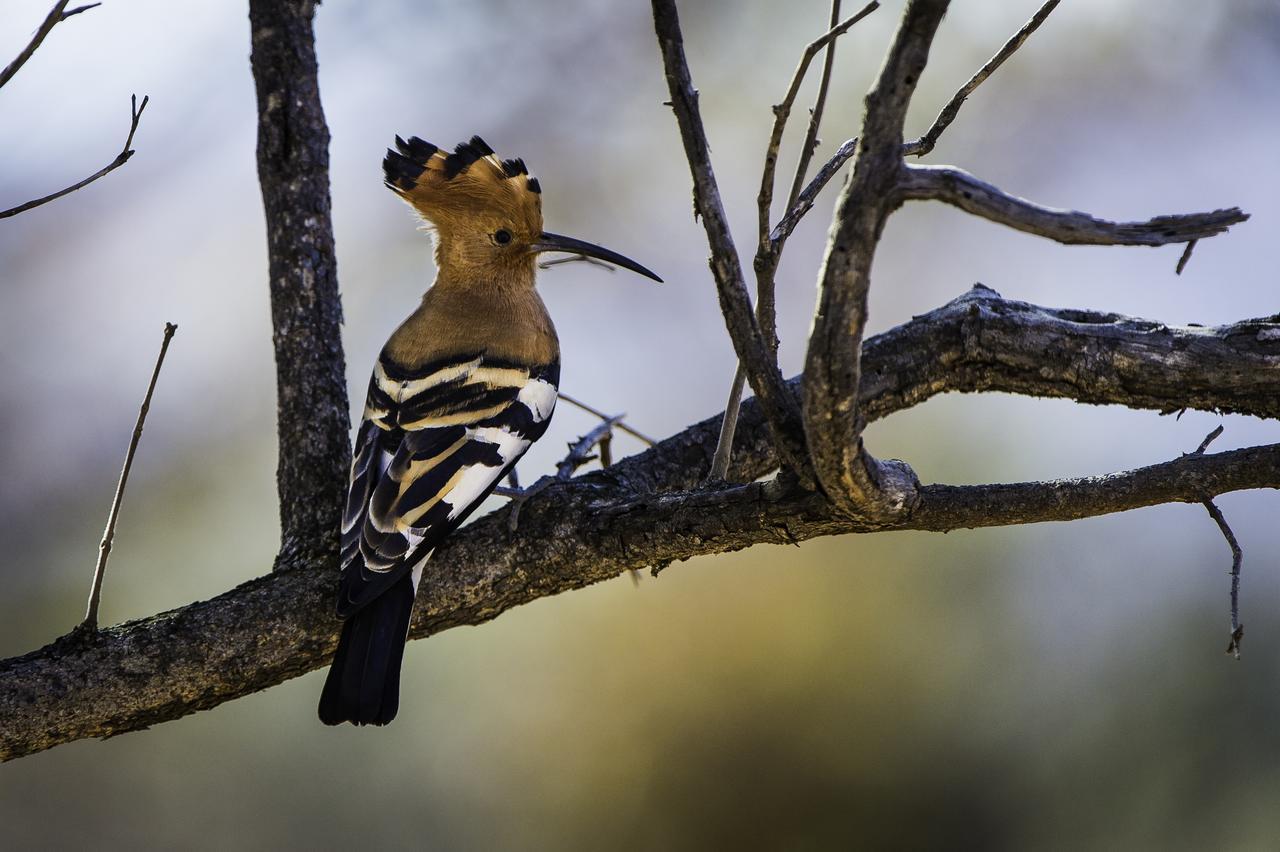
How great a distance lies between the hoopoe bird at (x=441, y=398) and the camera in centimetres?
146

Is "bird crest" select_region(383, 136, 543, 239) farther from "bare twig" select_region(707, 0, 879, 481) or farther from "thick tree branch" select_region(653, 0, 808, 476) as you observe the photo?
"thick tree branch" select_region(653, 0, 808, 476)

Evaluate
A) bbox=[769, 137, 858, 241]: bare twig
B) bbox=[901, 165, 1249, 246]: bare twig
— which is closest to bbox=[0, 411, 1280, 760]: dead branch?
bbox=[769, 137, 858, 241]: bare twig

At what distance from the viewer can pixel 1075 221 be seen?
83 centimetres

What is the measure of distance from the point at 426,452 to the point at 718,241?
0.75 meters

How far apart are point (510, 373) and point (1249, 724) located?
2195 millimetres

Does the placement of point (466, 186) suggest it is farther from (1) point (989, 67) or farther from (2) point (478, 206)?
(1) point (989, 67)

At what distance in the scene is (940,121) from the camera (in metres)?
1.43

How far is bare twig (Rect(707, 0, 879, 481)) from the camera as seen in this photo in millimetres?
1229

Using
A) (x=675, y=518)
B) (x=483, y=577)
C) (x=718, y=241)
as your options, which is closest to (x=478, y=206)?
(x=483, y=577)

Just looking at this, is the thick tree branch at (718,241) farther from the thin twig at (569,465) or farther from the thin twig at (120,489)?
the thin twig at (120,489)

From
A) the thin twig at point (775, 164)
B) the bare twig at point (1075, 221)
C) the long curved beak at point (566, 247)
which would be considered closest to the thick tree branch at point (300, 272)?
the long curved beak at point (566, 247)

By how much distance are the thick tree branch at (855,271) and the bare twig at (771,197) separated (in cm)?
19

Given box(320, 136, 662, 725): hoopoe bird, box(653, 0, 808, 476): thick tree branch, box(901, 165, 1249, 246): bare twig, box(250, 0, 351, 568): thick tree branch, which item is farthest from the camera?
box(250, 0, 351, 568): thick tree branch

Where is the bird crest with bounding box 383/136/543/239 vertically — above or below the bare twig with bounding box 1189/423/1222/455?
above
